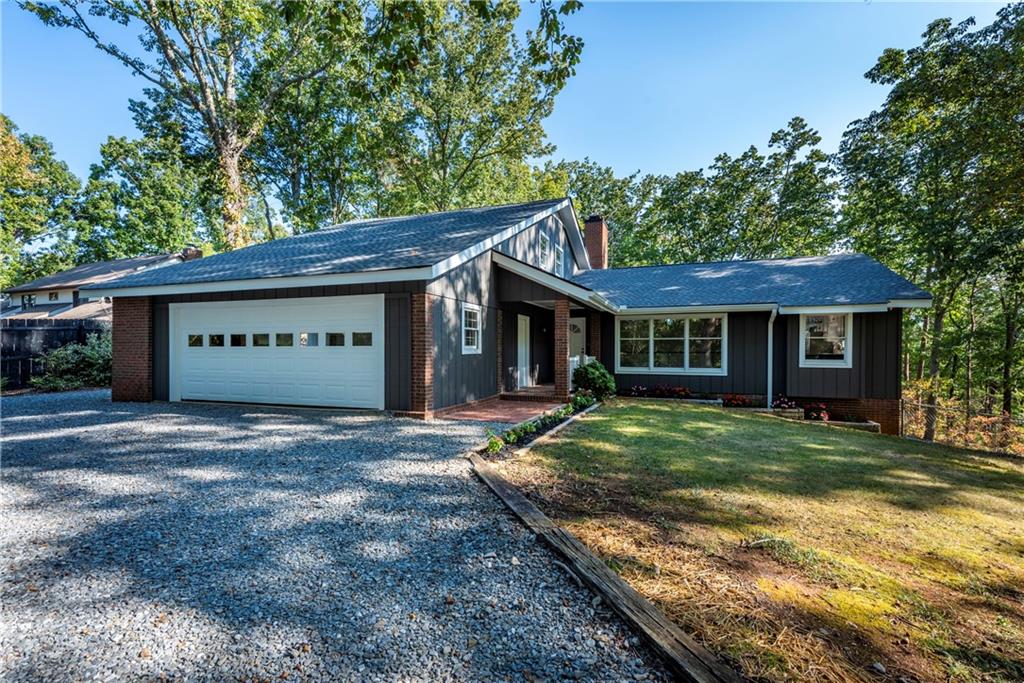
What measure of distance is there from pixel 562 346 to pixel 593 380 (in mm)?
1546

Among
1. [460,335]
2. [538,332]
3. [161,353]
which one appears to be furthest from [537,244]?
[161,353]

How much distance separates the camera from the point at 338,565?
3107mm

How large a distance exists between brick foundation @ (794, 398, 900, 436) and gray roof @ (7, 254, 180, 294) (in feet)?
97.5

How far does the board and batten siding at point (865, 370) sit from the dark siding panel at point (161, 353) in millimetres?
15218

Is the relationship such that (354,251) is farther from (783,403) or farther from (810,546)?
(783,403)

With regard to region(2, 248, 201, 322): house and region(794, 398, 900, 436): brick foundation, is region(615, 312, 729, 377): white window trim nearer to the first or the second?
region(794, 398, 900, 436): brick foundation

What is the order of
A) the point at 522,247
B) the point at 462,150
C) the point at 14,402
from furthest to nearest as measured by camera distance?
the point at 462,150 < the point at 522,247 < the point at 14,402

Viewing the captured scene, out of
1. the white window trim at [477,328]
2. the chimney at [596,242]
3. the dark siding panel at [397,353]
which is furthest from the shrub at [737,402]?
the chimney at [596,242]

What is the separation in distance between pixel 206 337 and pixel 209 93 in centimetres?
1787

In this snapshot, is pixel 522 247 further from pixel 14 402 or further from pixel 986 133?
pixel 14 402

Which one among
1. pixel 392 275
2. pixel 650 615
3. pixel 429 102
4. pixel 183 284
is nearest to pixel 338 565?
pixel 650 615

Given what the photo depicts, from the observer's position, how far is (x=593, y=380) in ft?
37.8

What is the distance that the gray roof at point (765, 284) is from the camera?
11688 millimetres

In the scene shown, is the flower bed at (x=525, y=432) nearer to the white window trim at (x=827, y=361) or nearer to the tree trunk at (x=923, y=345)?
the white window trim at (x=827, y=361)
